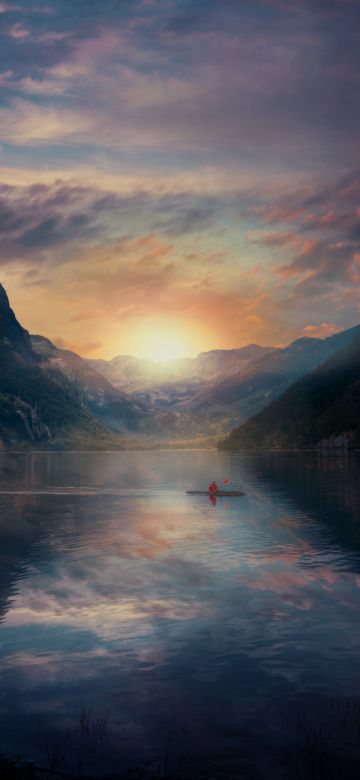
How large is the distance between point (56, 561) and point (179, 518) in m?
38.8

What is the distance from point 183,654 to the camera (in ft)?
113

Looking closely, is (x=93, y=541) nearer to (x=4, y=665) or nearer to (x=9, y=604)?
(x=9, y=604)

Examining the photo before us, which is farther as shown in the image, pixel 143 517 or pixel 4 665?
pixel 143 517

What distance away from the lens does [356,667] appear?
3200cm

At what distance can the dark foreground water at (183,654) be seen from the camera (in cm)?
2395

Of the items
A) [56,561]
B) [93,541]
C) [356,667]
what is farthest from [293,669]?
[93,541]

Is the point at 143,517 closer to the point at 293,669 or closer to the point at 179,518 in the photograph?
the point at 179,518

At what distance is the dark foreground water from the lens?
2395cm

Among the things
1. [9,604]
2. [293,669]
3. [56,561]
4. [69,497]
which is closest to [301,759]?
[293,669]

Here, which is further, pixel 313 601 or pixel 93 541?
pixel 93 541

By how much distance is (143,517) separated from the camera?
99562mm

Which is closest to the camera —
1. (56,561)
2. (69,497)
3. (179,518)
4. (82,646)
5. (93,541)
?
(82,646)

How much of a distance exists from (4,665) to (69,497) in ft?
335

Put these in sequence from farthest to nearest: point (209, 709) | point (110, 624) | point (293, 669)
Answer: point (110, 624) < point (293, 669) < point (209, 709)
